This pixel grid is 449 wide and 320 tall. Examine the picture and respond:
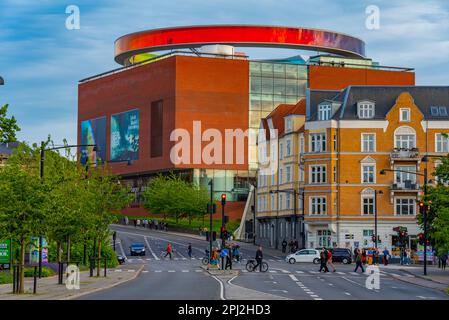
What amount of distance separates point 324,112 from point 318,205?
10141mm

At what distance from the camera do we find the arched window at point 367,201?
107125 mm

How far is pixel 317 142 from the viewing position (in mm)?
109375

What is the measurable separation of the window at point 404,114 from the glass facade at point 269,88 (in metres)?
56.2

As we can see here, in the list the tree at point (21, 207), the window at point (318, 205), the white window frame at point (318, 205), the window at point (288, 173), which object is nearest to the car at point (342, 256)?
the white window frame at point (318, 205)

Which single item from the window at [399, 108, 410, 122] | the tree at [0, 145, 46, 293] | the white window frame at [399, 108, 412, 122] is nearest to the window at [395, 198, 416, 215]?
the white window frame at [399, 108, 412, 122]

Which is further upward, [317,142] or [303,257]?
[317,142]

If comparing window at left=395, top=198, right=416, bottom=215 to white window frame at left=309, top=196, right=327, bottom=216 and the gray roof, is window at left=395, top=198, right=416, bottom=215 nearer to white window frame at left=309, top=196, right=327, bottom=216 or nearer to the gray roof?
white window frame at left=309, top=196, right=327, bottom=216

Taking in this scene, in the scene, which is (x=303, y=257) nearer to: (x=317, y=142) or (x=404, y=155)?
→ (x=317, y=142)

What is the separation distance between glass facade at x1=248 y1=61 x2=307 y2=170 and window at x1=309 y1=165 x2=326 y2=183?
53.2 m

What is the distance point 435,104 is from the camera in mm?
109438

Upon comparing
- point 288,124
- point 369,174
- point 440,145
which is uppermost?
point 288,124

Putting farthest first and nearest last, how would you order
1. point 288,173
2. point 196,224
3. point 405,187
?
point 196,224 < point 288,173 < point 405,187

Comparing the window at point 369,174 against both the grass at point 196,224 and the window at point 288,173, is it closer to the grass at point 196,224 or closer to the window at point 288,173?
the window at point 288,173

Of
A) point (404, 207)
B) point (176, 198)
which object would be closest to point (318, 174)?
point (404, 207)
